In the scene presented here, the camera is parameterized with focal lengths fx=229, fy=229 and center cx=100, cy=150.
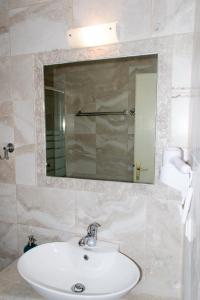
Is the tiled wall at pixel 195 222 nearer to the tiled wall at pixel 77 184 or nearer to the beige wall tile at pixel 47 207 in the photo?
the tiled wall at pixel 77 184

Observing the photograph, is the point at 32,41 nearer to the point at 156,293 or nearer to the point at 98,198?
the point at 98,198

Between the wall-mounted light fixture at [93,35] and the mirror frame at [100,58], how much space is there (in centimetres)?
3

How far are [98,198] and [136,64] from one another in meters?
0.79

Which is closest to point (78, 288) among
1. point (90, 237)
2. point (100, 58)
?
point (90, 237)

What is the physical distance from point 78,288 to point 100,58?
1.22 metres

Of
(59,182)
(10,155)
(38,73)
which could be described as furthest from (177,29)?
(10,155)

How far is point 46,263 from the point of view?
1.27 m

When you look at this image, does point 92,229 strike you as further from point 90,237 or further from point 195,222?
point 195,222

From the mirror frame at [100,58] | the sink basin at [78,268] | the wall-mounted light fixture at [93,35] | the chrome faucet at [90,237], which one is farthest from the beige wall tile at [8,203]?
the wall-mounted light fixture at [93,35]

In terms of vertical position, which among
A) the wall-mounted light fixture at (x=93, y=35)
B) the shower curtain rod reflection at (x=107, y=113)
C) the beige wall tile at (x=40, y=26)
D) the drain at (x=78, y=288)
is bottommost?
the drain at (x=78, y=288)

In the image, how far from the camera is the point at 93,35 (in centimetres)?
125

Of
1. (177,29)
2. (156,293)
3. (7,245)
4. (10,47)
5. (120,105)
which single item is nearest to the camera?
(177,29)

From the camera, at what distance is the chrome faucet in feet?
4.17

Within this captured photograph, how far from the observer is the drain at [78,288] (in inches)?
44.3
